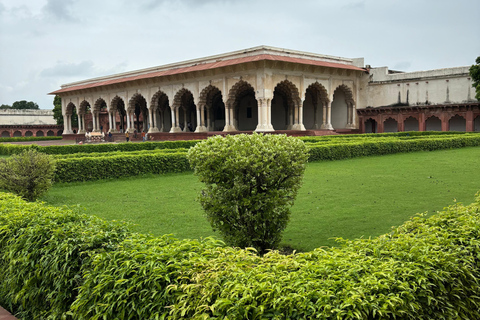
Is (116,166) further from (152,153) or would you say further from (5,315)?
(5,315)

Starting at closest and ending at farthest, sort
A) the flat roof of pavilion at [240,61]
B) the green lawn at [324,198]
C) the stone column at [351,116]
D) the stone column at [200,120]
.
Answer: the green lawn at [324,198]
the flat roof of pavilion at [240,61]
the stone column at [200,120]
the stone column at [351,116]

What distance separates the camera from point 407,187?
7.66 meters

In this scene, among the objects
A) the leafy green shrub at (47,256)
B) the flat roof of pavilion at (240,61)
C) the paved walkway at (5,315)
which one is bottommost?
the paved walkway at (5,315)

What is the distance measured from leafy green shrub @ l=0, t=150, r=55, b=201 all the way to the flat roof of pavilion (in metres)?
15.1

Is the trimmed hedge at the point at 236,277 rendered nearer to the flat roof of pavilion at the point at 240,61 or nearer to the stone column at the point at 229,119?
the flat roof of pavilion at the point at 240,61

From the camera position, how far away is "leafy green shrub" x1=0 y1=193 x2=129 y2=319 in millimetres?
2750

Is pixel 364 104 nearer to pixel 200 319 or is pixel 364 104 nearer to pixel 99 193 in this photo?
pixel 99 193

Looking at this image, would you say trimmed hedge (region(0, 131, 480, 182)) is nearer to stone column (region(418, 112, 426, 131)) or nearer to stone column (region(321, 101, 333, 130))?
stone column (region(418, 112, 426, 131))

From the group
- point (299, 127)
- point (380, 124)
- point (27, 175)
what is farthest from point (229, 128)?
point (27, 175)

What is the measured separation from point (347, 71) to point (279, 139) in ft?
77.8

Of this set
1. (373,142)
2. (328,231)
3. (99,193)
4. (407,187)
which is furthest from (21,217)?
(373,142)

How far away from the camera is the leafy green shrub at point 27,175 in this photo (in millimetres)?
6910

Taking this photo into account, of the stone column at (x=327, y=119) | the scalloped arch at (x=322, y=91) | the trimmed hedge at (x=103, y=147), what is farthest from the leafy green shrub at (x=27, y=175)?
the stone column at (x=327, y=119)

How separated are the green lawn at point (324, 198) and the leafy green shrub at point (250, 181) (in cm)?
79
